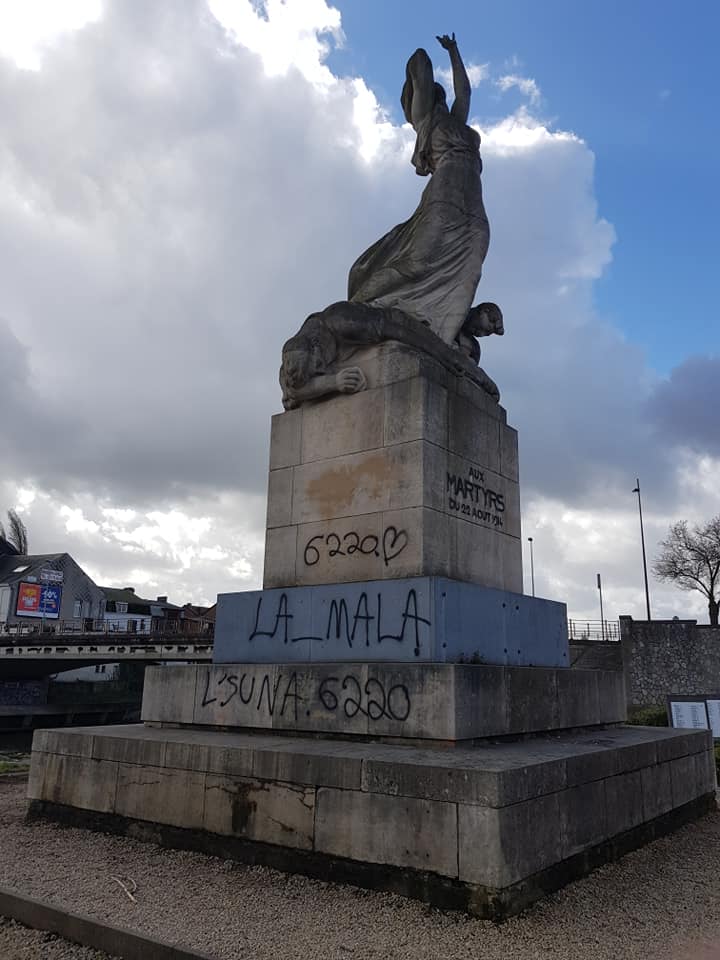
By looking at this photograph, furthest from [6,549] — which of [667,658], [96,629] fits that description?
[667,658]

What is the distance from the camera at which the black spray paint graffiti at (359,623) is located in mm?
6672

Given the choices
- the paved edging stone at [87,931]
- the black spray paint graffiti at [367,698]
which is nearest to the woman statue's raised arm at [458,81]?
the black spray paint graffiti at [367,698]

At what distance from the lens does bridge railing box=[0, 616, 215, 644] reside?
52.2m

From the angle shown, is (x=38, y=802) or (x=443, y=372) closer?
(x=38, y=802)

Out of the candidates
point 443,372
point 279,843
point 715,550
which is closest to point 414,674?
point 279,843

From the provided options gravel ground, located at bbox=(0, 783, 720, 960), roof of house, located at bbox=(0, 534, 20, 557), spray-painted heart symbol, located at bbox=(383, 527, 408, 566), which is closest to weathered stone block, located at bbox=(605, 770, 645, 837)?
gravel ground, located at bbox=(0, 783, 720, 960)

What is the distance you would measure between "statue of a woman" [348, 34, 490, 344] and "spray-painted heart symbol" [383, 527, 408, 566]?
10.1 ft

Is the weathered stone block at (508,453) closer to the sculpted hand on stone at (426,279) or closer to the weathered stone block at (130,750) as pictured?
the sculpted hand on stone at (426,279)

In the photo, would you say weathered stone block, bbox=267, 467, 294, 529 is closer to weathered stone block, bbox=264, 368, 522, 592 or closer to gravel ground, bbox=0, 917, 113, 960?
weathered stone block, bbox=264, 368, 522, 592

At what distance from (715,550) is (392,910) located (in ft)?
202

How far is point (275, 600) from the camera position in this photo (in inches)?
305

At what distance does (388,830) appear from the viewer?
4.85 m

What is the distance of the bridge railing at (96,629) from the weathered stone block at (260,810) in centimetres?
3990

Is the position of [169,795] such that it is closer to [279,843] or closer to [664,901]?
[279,843]
